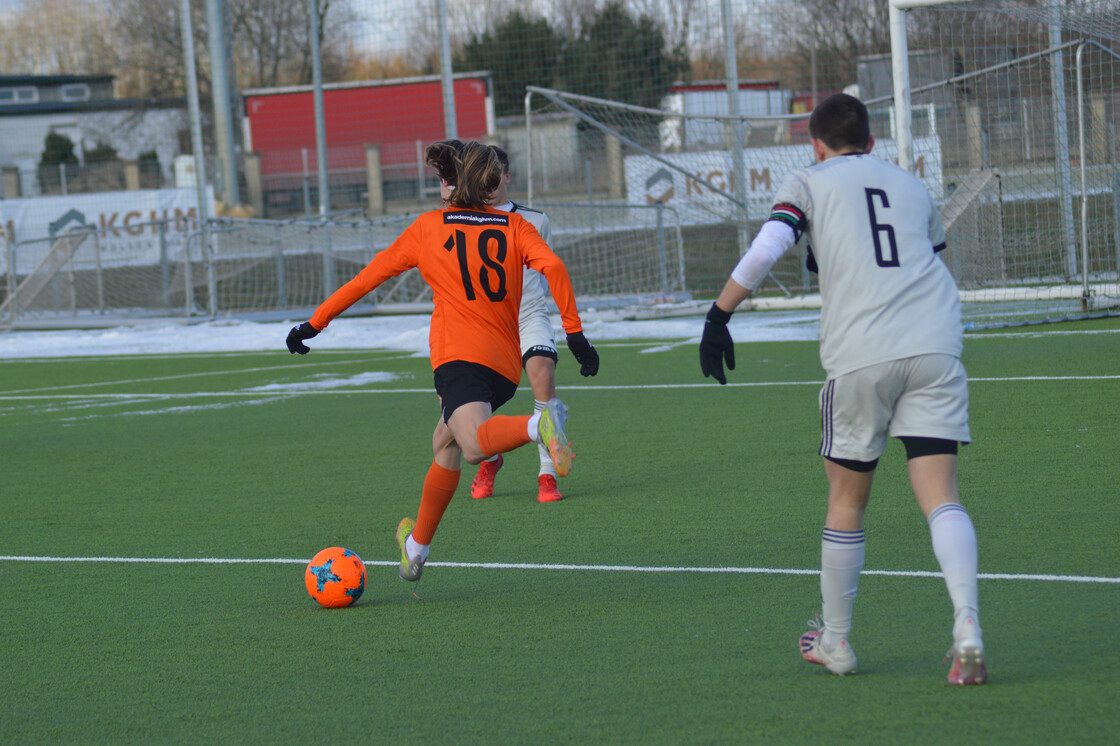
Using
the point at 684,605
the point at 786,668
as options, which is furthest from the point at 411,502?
the point at 786,668

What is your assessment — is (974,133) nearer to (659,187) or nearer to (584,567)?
(659,187)

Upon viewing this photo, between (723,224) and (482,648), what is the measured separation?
17.9 m

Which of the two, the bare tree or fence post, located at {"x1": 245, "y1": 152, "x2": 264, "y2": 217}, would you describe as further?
the bare tree

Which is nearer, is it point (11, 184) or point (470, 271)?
point (470, 271)

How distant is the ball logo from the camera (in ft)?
71.1

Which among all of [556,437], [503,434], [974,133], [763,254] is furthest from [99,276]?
[763,254]

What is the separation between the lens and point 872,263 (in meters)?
3.53

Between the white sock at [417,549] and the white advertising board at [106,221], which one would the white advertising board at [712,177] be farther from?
the white sock at [417,549]

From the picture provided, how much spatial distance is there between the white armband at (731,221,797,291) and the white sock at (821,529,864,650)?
2.53ft

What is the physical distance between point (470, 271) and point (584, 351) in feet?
1.85

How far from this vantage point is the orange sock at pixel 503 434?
179 inches

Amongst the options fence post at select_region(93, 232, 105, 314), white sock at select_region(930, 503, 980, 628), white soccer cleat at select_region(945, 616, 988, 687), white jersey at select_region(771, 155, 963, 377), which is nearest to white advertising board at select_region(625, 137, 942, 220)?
fence post at select_region(93, 232, 105, 314)

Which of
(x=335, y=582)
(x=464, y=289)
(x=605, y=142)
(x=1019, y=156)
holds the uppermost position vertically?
(x=605, y=142)

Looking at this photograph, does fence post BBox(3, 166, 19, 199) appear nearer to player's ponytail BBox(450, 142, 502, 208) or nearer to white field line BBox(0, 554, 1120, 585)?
white field line BBox(0, 554, 1120, 585)
